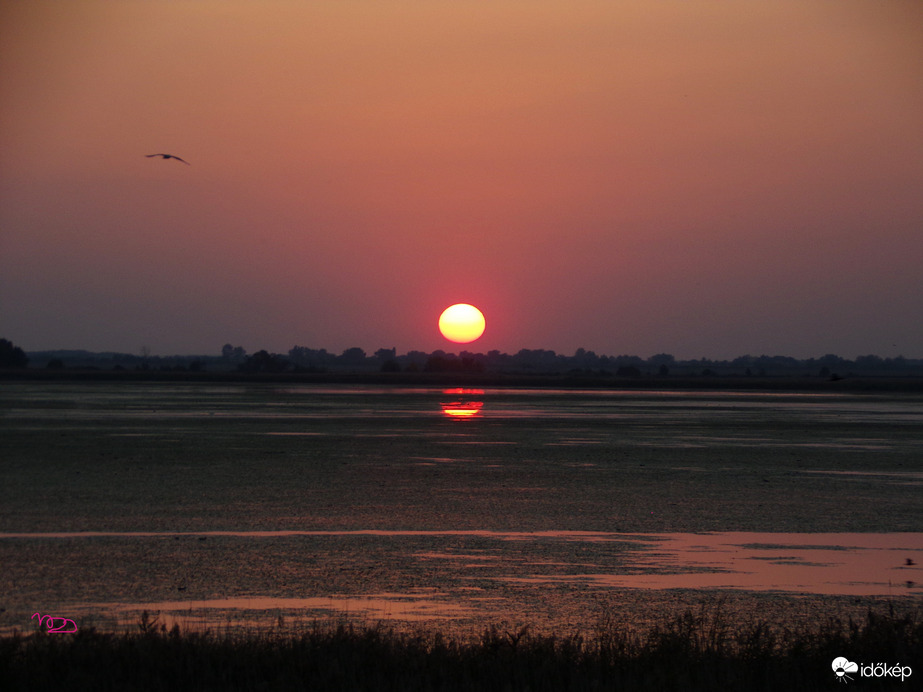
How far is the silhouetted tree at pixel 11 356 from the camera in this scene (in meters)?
175

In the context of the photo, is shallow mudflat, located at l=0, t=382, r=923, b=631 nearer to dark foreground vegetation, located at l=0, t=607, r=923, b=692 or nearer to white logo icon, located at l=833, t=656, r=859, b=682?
dark foreground vegetation, located at l=0, t=607, r=923, b=692

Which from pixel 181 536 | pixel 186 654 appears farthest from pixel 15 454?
pixel 186 654

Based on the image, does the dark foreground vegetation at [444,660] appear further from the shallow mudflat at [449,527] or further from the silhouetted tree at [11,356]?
the silhouetted tree at [11,356]

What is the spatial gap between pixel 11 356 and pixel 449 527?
177 metres

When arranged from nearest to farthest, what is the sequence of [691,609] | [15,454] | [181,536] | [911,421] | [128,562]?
1. [691,609]
2. [128,562]
3. [181,536]
4. [15,454]
5. [911,421]

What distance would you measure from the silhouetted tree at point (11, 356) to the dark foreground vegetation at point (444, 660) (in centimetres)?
17946

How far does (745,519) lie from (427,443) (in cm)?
1611

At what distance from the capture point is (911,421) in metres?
48.6

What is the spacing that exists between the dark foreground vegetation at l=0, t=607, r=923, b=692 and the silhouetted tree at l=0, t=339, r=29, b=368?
17946 cm

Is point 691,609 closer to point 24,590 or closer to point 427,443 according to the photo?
point 24,590
